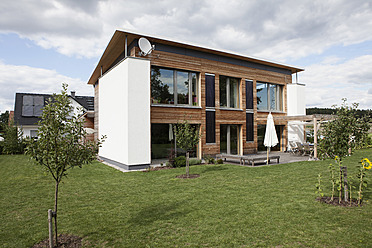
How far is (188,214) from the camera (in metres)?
5.08

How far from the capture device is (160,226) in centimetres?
448

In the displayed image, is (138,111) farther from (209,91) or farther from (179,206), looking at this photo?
(179,206)

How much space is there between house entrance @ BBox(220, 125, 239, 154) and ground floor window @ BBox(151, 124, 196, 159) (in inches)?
125

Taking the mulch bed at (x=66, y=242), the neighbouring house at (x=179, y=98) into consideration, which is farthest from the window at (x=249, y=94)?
the mulch bed at (x=66, y=242)

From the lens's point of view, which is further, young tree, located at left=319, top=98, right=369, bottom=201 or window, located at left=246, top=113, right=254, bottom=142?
window, located at left=246, top=113, right=254, bottom=142

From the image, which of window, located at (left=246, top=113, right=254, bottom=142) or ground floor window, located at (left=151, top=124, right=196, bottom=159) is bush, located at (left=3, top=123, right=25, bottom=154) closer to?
ground floor window, located at (left=151, top=124, right=196, bottom=159)

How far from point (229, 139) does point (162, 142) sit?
510 cm

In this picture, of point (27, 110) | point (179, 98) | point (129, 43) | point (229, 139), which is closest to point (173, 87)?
point (179, 98)

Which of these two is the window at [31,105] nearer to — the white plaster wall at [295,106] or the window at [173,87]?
the window at [173,87]

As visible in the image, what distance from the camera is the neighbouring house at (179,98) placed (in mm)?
11516

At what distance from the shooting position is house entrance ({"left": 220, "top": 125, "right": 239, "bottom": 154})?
15.5m

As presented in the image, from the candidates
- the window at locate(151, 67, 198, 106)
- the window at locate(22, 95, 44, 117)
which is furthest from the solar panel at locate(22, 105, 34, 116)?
the window at locate(151, 67, 198, 106)

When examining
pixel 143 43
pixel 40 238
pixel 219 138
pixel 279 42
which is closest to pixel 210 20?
pixel 143 43

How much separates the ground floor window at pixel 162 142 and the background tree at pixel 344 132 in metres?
8.48
